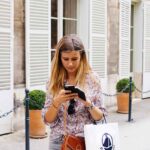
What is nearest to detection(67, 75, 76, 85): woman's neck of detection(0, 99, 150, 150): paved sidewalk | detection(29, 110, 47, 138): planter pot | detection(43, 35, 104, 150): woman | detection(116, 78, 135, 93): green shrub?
detection(43, 35, 104, 150): woman

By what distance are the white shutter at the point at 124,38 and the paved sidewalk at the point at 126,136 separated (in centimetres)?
158

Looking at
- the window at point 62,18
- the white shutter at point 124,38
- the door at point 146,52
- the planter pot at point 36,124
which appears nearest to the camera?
the planter pot at point 36,124

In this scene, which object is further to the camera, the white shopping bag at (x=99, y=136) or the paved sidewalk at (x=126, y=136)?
the paved sidewalk at (x=126, y=136)

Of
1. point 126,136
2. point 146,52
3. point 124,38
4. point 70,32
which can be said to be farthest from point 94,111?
point 146,52

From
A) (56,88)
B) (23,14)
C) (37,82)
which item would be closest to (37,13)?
(23,14)

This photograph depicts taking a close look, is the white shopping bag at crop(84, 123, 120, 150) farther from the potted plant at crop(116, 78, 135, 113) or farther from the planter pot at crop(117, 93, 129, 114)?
the planter pot at crop(117, 93, 129, 114)

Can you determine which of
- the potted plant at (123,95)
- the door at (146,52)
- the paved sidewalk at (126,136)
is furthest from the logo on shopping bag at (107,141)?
the door at (146,52)

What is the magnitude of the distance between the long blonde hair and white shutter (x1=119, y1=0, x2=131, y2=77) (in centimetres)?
887

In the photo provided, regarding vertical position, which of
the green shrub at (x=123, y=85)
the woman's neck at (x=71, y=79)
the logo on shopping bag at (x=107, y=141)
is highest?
the woman's neck at (x=71, y=79)

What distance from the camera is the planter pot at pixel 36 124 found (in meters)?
7.04

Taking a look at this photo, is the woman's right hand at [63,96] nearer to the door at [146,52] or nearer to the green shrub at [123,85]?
the green shrub at [123,85]

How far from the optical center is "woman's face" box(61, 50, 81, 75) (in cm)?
273

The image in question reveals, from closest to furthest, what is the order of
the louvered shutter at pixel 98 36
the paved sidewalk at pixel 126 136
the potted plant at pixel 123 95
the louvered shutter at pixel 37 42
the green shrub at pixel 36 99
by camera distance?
the paved sidewalk at pixel 126 136 → the green shrub at pixel 36 99 → the louvered shutter at pixel 37 42 → the louvered shutter at pixel 98 36 → the potted plant at pixel 123 95

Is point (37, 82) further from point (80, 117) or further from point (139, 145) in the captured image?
point (80, 117)
